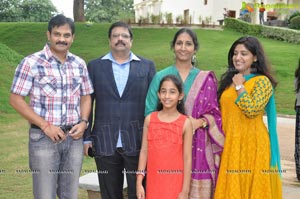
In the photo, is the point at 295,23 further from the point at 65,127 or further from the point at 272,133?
the point at 65,127

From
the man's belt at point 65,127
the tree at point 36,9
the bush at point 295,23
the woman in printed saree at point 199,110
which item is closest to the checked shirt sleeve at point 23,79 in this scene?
the man's belt at point 65,127

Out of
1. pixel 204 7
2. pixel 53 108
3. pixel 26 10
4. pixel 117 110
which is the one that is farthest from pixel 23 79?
pixel 26 10

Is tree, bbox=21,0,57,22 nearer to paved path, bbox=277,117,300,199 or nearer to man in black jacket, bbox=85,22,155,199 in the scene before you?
paved path, bbox=277,117,300,199

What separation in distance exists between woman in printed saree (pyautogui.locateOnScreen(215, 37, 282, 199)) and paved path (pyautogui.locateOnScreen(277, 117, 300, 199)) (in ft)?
4.44

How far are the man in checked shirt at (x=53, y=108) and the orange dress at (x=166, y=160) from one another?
576 mm

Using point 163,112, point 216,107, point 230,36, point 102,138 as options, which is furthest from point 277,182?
point 230,36

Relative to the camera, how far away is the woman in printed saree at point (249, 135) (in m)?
3.64

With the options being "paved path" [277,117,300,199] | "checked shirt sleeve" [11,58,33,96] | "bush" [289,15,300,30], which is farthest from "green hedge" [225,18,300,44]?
"checked shirt sleeve" [11,58,33,96]

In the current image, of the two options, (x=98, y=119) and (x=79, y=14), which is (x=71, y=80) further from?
(x=79, y=14)

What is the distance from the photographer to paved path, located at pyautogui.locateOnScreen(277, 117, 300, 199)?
5181 millimetres

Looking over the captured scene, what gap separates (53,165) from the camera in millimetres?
3463

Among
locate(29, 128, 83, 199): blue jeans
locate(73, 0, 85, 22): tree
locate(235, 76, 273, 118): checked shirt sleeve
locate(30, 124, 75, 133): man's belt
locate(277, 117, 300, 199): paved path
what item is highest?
locate(73, 0, 85, 22): tree

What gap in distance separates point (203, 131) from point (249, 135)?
0.38 meters

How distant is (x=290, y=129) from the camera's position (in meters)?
10.2
